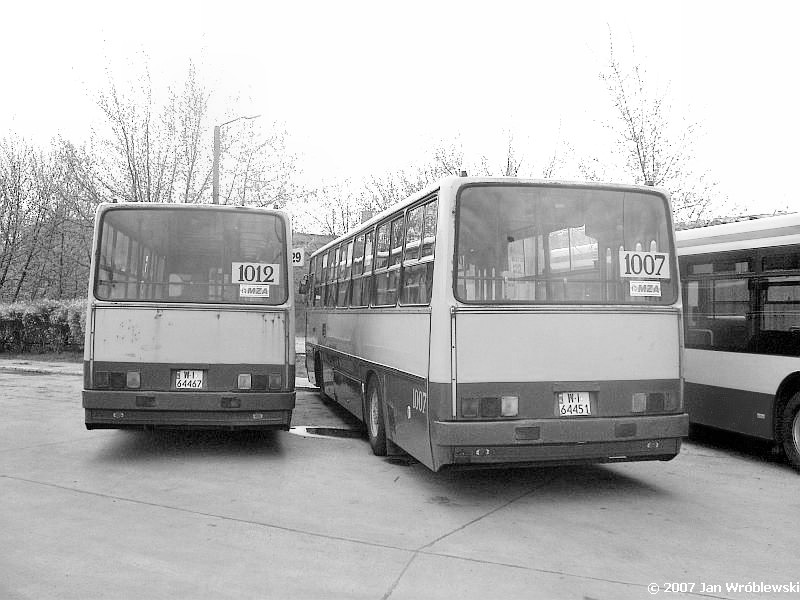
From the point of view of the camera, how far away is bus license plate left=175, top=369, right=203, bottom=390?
8820 millimetres

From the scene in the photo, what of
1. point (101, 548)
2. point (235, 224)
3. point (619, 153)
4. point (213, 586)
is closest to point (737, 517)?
point (213, 586)

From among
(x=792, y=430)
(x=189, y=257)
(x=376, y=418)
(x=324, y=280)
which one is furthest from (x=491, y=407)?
(x=324, y=280)

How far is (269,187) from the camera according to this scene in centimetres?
2752

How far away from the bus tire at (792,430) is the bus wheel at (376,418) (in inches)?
169

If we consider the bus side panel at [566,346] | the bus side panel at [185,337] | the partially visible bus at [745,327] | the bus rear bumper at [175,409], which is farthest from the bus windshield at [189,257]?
the partially visible bus at [745,327]

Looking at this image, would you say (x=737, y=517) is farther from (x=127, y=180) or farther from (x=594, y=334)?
(x=127, y=180)

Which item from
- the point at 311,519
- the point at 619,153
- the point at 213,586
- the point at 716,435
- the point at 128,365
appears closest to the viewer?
the point at 213,586

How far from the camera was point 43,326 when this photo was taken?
2527cm

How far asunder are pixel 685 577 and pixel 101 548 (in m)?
3.96

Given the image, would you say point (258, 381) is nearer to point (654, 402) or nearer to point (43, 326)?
point (654, 402)

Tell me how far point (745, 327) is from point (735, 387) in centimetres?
70

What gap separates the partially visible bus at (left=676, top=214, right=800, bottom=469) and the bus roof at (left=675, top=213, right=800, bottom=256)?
11 millimetres

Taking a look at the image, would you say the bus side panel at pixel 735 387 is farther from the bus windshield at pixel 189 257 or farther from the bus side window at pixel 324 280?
the bus side window at pixel 324 280

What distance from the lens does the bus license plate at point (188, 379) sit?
8820 millimetres
